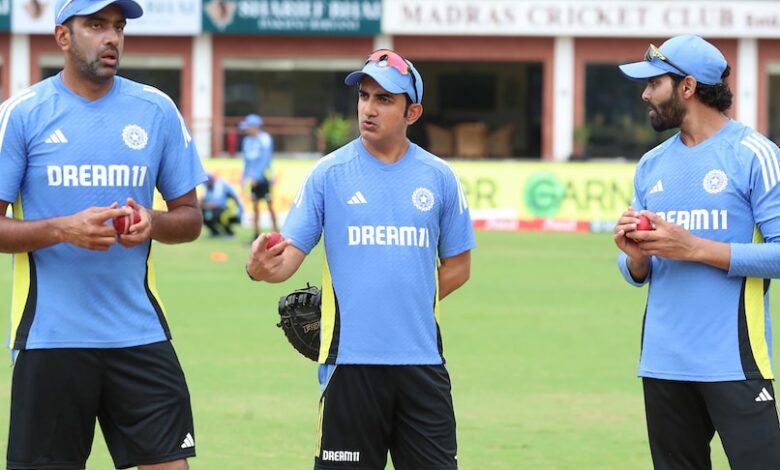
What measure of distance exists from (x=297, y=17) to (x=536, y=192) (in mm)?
13853

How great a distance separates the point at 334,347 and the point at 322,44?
121ft

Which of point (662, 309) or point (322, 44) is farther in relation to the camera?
point (322, 44)

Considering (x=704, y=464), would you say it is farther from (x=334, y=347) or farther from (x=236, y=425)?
(x=236, y=425)

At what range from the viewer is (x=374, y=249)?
6.20 meters

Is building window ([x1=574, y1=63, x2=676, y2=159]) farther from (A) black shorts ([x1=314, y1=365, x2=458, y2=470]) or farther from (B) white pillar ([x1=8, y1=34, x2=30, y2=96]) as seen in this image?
(A) black shorts ([x1=314, y1=365, x2=458, y2=470])

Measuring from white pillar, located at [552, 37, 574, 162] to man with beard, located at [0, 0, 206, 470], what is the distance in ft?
121

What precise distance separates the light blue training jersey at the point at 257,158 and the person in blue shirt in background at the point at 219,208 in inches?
20.2

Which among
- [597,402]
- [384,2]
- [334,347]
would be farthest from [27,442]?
[384,2]

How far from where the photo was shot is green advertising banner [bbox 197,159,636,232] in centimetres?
2973

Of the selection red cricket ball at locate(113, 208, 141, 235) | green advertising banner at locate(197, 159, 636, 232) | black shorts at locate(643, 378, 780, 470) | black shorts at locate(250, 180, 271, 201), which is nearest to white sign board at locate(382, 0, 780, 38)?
green advertising banner at locate(197, 159, 636, 232)

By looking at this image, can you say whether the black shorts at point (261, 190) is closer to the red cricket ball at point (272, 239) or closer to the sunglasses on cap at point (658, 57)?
the sunglasses on cap at point (658, 57)

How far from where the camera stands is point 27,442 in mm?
6125

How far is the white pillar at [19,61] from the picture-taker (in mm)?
41594

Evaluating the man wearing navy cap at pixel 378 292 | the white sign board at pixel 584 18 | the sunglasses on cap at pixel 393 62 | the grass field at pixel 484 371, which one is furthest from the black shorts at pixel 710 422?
the white sign board at pixel 584 18
